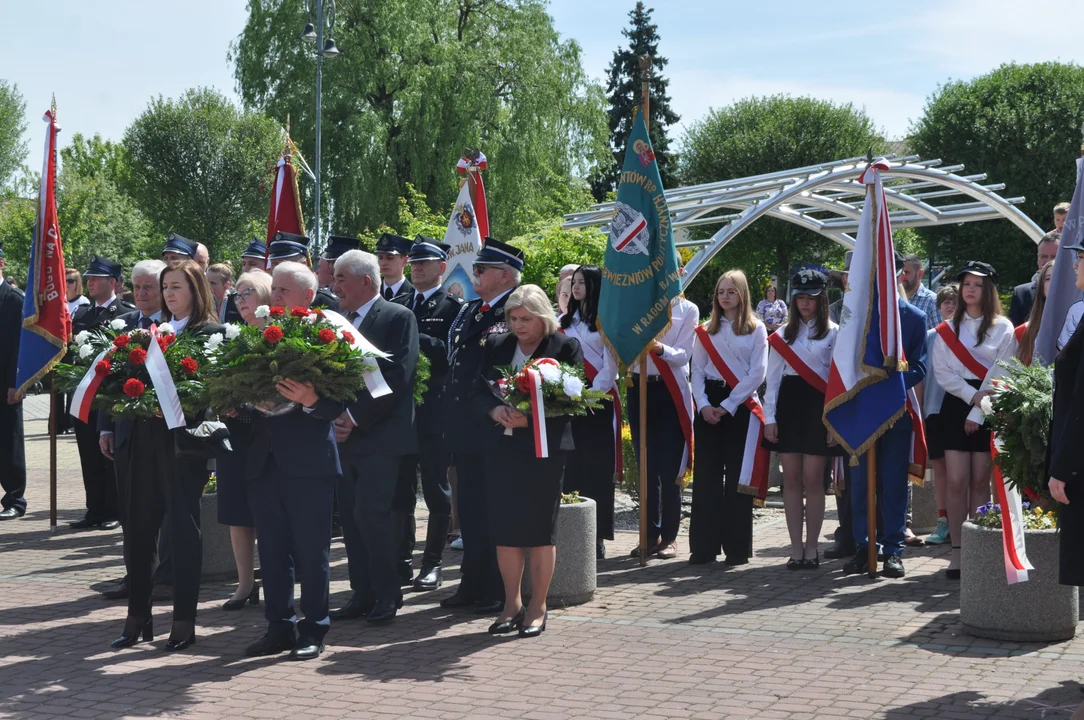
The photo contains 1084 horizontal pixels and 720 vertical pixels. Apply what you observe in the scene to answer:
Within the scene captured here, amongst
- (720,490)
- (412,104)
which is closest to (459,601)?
(720,490)

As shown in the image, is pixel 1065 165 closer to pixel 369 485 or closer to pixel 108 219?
pixel 108 219

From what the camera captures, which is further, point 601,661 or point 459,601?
point 459,601

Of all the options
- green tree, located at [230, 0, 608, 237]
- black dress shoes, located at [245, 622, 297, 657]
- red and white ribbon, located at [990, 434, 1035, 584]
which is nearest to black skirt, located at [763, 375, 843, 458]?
red and white ribbon, located at [990, 434, 1035, 584]

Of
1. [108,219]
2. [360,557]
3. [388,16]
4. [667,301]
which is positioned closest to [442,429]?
[360,557]

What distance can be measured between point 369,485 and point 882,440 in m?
3.76

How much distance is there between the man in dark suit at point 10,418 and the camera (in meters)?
11.6

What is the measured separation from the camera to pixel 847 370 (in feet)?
27.8

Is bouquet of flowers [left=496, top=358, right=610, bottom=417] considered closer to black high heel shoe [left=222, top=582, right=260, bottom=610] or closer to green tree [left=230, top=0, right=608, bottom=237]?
black high heel shoe [left=222, top=582, right=260, bottom=610]

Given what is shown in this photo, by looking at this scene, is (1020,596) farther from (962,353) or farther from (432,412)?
(432,412)

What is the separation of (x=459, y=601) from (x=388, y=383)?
5.10ft

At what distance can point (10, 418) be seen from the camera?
11734 millimetres

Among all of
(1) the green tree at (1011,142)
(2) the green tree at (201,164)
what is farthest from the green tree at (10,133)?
(1) the green tree at (1011,142)

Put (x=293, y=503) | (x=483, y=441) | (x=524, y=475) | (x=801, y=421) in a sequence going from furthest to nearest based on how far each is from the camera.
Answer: (x=801, y=421) < (x=483, y=441) < (x=524, y=475) < (x=293, y=503)

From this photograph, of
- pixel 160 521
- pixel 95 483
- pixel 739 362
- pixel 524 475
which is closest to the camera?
pixel 160 521
